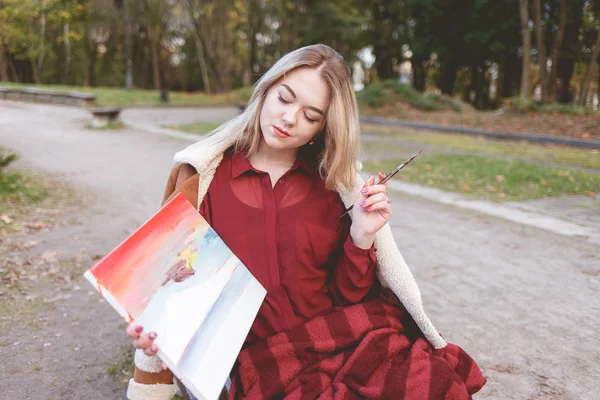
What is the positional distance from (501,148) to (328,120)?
864cm

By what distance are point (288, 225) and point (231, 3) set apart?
25819mm

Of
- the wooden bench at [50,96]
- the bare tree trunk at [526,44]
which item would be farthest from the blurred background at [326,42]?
the wooden bench at [50,96]

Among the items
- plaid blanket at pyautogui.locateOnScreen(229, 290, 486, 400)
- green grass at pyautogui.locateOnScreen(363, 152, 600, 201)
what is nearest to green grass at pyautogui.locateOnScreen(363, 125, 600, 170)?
green grass at pyautogui.locateOnScreen(363, 152, 600, 201)

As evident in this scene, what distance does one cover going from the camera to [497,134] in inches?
432

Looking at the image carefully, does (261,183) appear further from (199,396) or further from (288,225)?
(199,396)

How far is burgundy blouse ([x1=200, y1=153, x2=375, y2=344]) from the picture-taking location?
68.2 inches

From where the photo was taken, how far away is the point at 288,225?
176 centimetres

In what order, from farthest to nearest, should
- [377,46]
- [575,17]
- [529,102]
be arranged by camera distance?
1. [377,46]
2. [575,17]
3. [529,102]

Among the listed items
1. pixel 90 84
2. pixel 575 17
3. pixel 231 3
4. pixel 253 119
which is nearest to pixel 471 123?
pixel 575 17

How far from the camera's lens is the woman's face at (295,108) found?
5.66 feet

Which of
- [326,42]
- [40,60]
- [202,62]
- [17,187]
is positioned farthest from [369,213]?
[40,60]

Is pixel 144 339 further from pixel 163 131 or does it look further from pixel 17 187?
pixel 163 131

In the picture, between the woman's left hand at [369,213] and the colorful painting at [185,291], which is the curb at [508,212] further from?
the colorful painting at [185,291]

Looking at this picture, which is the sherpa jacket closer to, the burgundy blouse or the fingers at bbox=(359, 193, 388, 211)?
the burgundy blouse
